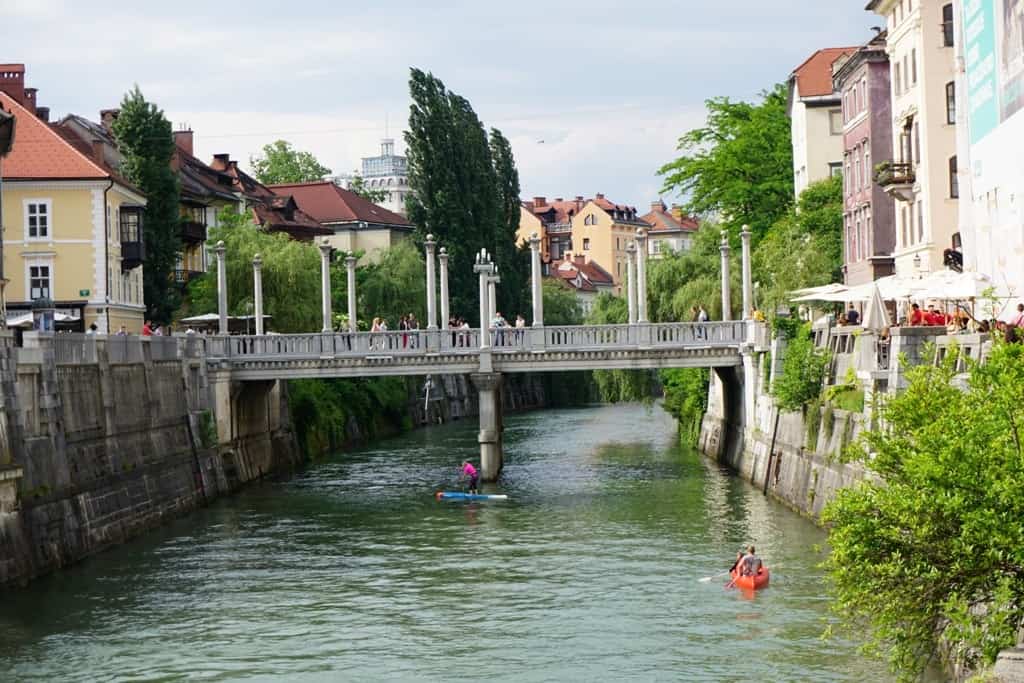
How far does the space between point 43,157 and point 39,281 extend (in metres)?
5.04

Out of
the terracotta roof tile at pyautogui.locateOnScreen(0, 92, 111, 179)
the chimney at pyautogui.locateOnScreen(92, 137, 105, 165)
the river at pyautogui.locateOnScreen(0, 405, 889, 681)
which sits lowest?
the river at pyautogui.locateOnScreen(0, 405, 889, 681)

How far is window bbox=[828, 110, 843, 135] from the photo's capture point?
7972 cm

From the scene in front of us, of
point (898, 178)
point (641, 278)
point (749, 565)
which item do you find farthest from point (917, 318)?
point (641, 278)

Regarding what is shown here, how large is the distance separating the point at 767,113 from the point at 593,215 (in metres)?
104

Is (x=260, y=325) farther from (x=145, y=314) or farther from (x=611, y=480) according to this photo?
(x=145, y=314)

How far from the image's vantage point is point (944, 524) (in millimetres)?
19969

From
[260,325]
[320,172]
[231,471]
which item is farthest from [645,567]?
[320,172]

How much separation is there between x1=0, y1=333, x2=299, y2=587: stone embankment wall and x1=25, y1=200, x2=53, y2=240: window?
14.5m

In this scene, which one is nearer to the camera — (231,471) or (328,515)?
(328,515)

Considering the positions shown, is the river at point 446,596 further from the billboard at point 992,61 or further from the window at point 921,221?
the billboard at point 992,61

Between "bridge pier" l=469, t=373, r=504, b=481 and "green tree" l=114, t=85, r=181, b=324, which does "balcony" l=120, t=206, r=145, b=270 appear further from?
"bridge pier" l=469, t=373, r=504, b=481

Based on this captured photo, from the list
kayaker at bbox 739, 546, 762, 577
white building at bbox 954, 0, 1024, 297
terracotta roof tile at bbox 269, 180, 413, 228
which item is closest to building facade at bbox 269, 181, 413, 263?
terracotta roof tile at bbox 269, 180, 413, 228

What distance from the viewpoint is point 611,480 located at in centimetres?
5678

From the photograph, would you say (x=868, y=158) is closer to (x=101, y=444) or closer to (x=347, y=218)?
(x=101, y=444)
